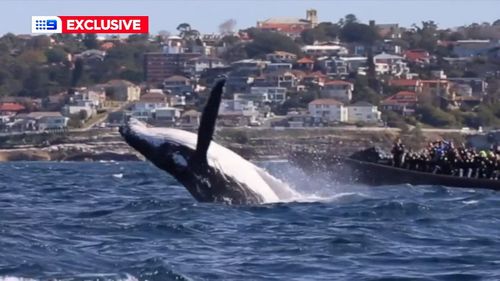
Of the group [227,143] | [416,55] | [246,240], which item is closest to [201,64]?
[416,55]

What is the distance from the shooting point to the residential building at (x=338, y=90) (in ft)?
503

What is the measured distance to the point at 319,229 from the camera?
984 inches

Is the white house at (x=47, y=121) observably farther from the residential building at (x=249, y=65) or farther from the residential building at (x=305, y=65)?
the residential building at (x=305, y=65)

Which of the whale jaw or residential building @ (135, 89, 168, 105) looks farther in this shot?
residential building @ (135, 89, 168, 105)

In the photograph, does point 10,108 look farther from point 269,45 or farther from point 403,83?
point 269,45

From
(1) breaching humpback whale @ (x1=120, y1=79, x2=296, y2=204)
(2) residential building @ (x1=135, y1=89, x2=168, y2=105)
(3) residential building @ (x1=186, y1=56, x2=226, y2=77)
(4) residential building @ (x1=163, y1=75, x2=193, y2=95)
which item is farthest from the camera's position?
(3) residential building @ (x1=186, y1=56, x2=226, y2=77)

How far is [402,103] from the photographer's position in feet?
484

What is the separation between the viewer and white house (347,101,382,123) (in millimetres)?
141238

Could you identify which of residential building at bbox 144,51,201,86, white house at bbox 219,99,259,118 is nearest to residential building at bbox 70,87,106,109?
white house at bbox 219,99,259,118

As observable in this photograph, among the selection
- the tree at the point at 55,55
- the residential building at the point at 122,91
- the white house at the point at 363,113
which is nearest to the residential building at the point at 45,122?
the residential building at the point at 122,91

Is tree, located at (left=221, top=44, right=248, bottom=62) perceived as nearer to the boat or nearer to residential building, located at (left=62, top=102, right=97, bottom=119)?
residential building, located at (left=62, top=102, right=97, bottom=119)

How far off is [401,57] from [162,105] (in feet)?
156

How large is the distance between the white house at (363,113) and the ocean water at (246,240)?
108427mm

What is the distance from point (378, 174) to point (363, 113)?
315ft
